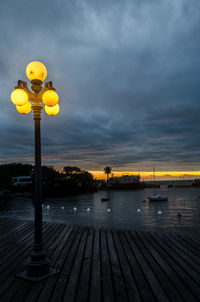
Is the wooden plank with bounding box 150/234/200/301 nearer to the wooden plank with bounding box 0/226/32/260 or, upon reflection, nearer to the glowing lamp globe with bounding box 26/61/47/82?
the wooden plank with bounding box 0/226/32/260

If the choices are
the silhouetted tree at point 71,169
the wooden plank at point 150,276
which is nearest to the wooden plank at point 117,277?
the wooden plank at point 150,276

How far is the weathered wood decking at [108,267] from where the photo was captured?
4414mm

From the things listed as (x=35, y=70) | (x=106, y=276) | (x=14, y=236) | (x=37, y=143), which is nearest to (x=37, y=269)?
(x=106, y=276)

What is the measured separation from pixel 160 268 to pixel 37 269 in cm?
339

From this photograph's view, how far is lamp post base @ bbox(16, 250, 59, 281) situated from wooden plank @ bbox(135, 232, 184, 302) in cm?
279

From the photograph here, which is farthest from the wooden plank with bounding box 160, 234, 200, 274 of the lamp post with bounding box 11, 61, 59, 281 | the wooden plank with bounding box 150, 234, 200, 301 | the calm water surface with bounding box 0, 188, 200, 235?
the calm water surface with bounding box 0, 188, 200, 235

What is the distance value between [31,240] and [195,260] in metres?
6.45

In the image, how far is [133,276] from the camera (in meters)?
5.18

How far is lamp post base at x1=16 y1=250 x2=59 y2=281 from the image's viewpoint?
5.15m

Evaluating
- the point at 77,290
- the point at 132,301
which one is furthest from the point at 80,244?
the point at 132,301

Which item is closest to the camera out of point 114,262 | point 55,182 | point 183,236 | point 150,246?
point 114,262

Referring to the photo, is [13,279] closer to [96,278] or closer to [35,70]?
[96,278]

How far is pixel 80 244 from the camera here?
26.1ft

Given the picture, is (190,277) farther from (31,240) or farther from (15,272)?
(31,240)
